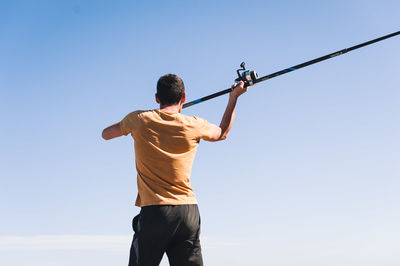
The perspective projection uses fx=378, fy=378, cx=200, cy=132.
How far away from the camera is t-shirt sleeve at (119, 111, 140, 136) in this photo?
4195mm

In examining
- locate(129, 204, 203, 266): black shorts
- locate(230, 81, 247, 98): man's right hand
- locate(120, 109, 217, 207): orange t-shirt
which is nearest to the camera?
locate(129, 204, 203, 266): black shorts

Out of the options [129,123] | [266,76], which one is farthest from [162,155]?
[266,76]

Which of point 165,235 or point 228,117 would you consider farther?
point 228,117

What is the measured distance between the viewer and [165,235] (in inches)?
158

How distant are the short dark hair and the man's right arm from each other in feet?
1.94

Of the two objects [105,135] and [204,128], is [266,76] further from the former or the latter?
[105,135]

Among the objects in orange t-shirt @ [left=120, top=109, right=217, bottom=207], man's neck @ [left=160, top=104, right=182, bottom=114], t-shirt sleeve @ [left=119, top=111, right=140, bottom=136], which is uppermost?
man's neck @ [left=160, top=104, right=182, bottom=114]

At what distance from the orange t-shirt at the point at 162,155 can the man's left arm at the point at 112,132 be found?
0.08m

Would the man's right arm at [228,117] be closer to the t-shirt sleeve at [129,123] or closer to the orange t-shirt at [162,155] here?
the orange t-shirt at [162,155]

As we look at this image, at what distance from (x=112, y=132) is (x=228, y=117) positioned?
1454 mm

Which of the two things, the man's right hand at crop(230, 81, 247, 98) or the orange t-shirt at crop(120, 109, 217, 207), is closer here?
the orange t-shirt at crop(120, 109, 217, 207)

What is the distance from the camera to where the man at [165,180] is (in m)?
4.00

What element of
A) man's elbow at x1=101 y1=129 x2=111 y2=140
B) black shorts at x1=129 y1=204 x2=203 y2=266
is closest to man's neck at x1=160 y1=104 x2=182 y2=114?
man's elbow at x1=101 y1=129 x2=111 y2=140

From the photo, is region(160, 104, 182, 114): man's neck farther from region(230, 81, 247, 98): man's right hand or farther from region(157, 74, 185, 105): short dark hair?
region(230, 81, 247, 98): man's right hand
